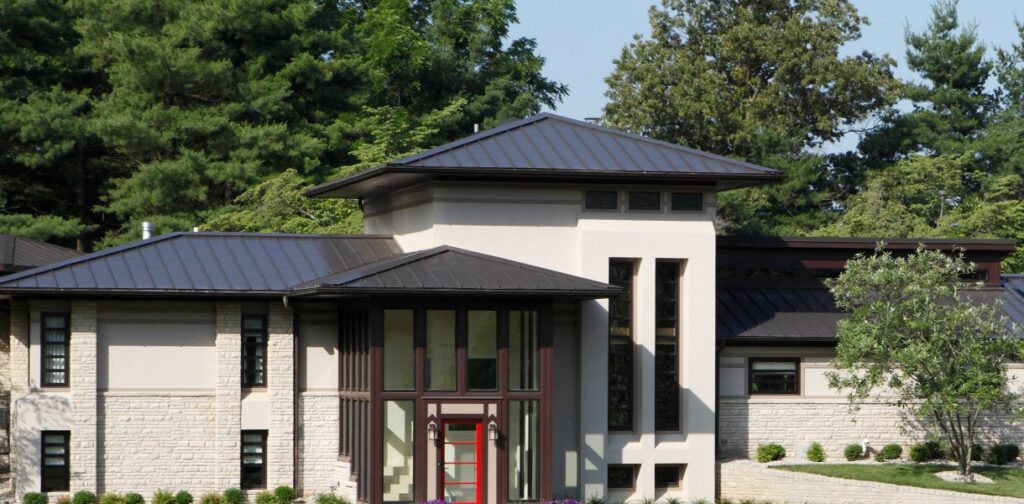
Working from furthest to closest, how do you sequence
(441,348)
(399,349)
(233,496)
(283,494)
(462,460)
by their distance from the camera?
1. (283,494)
2. (233,496)
3. (462,460)
4. (441,348)
5. (399,349)

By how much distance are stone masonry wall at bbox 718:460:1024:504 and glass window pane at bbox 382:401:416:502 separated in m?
7.25

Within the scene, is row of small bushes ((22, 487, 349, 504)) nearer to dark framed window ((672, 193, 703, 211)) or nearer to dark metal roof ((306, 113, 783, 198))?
dark metal roof ((306, 113, 783, 198))

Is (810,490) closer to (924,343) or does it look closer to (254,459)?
(924,343)

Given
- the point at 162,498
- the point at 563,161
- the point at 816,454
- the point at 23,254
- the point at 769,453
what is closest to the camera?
the point at 162,498

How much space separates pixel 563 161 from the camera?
33.6 metres

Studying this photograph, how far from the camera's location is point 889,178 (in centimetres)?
6375

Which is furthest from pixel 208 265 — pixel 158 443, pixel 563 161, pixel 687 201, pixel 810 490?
pixel 810 490

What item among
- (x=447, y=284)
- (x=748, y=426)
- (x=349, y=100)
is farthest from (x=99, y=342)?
(x=349, y=100)

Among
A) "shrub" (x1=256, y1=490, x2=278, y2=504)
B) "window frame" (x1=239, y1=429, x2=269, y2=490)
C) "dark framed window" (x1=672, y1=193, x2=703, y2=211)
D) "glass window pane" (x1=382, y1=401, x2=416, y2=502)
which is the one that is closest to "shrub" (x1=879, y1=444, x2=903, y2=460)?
"dark framed window" (x1=672, y1=193, x2=703, y2=211)

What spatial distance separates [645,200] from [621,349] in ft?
10.4

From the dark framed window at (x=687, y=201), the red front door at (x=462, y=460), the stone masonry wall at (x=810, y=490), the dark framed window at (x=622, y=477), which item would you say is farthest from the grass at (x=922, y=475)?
the red front door at (x=462, y=460)

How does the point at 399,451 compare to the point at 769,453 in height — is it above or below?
above

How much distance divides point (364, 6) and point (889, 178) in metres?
24.6

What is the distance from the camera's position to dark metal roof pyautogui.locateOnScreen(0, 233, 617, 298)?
31.0 meters
